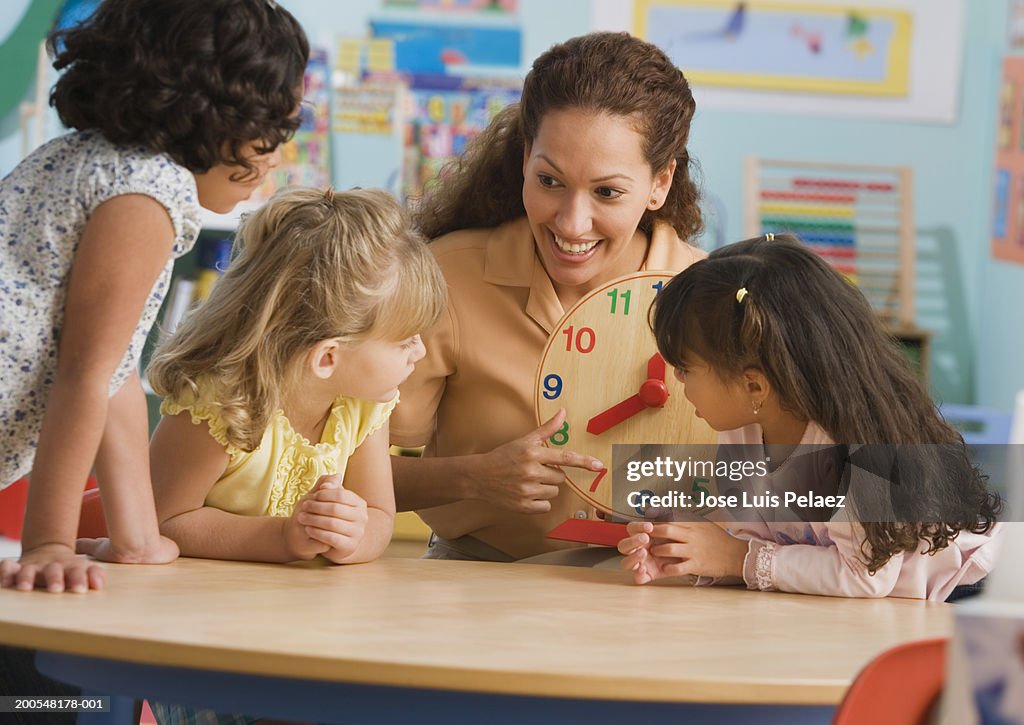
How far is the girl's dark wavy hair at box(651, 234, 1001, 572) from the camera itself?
54.4 inches

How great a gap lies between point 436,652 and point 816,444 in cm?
62

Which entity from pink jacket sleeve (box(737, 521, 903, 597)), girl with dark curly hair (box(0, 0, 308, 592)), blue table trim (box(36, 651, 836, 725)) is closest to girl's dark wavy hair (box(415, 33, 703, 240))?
girl with dark curly hair (box(0, 0, 308, 592))

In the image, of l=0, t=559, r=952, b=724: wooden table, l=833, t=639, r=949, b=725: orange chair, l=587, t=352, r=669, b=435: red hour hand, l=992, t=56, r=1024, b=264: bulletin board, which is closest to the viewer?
l=833, t=639, r=949, b=725: orange chair

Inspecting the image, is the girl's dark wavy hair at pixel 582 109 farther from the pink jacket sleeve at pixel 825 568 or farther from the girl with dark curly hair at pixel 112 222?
the pink jacket sleeve at pixel 825 568

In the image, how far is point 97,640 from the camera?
0.99 metres

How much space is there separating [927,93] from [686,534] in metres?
3.57

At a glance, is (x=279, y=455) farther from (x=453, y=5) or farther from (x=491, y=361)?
(x=453, y=5)

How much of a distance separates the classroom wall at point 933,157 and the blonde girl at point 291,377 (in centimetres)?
293

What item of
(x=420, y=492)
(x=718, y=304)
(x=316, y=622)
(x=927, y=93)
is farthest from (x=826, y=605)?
(x=927, y=93)

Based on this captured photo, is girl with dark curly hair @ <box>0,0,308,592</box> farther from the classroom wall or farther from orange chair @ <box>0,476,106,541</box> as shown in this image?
the classroom wall

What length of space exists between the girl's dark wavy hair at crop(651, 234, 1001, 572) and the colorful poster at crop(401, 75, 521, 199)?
9.76ft

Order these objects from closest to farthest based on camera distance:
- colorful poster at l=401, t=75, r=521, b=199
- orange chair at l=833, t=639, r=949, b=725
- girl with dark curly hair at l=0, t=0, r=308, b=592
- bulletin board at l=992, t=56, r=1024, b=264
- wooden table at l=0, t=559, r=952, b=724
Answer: orange chair at l=833, t=639, r=949, b=725, wooden table at l=0, t=559, r=952, b=724, girl with dark curly hair at l=0, t=0, r=308, b=592, bulletin board at l=992, t=56, r=1024, b=264, colorful poster at l=401, t=75, r=521, b=199

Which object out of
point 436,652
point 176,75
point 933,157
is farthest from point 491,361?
point 933,157

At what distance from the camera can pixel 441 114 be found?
14.4 feet
